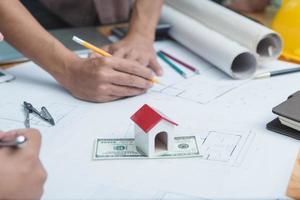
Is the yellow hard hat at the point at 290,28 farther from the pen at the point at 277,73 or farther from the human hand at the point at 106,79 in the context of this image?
the human hand at the point at 106,79

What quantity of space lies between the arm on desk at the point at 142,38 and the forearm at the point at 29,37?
156 mm

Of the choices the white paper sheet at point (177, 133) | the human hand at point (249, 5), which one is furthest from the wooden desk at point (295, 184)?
the human hand at point (249, 5)

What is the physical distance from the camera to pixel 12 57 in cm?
105

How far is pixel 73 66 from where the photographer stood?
918 mm

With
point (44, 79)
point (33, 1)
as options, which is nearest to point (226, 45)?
point (44, 79)

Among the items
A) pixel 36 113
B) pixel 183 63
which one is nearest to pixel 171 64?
pixel 183 63

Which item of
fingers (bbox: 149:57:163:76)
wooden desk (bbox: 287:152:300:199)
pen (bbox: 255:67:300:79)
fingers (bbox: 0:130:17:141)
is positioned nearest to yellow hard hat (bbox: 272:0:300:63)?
pen (bbox: 255:67:300:79)

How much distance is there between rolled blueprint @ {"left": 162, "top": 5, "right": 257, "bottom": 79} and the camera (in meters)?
0.99

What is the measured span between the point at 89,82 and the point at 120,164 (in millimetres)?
262

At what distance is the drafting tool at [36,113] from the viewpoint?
31.4 inches

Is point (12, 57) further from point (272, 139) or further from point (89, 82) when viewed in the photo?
point (272, 139)

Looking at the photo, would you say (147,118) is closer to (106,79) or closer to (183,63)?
(106,79)

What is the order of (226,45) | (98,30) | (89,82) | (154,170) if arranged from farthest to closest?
(98,30) → (226,45) → (89,82) → (154,170)

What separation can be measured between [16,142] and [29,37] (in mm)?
446
